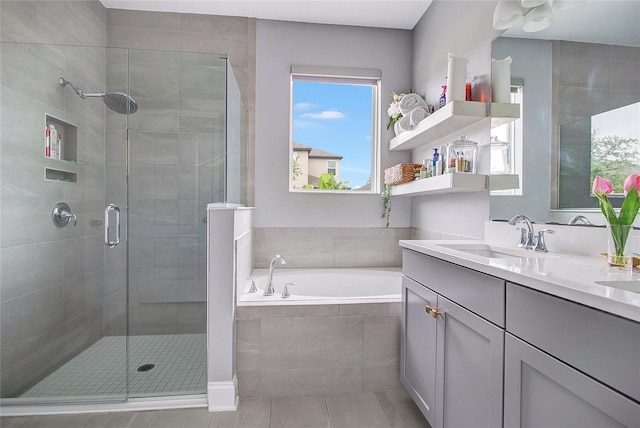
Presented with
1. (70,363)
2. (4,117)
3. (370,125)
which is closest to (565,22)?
(370,125)

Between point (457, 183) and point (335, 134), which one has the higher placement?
point (335, 134)

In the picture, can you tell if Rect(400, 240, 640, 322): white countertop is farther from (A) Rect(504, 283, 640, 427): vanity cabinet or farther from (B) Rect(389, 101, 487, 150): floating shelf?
(B) Rect(389, 101, 487, 150): floating shelf

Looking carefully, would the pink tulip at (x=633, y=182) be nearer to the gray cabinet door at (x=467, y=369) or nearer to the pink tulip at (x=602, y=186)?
the pink tulip at (x=602, y=186)

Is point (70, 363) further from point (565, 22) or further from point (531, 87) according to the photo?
point (565, 22)

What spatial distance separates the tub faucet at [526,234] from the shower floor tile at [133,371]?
5.76ft

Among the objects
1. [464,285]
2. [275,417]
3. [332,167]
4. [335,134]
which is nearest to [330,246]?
[332,167]

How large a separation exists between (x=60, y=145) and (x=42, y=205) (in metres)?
0.36

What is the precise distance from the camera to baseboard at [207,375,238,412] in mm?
1753

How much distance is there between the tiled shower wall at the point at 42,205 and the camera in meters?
1.73

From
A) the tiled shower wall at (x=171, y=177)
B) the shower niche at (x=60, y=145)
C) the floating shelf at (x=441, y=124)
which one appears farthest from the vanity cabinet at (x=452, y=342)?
the shower niche at (x=60, y=145)

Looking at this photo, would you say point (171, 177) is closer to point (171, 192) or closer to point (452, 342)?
point (171, 192)

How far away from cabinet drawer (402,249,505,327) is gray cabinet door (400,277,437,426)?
0.23 ft

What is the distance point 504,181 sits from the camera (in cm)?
169

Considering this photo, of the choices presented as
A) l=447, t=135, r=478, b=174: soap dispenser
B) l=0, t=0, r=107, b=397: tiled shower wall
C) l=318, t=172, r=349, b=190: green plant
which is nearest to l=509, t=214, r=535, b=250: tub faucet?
l=447, t=135, r=478, b=174: soap dispenser
